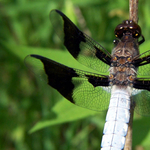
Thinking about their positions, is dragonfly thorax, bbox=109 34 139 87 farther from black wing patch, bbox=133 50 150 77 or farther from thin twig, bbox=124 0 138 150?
thin twig, bbox=124 0 138 150

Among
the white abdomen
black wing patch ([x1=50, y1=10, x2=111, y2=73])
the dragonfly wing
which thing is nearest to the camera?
the white abdomen

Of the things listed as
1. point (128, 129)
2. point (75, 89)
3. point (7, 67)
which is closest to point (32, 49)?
point (75, 89)

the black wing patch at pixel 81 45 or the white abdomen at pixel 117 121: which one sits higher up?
the black wing patch at pixel 81 45

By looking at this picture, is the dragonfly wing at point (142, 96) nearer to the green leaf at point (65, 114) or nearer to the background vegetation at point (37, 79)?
the green leaf at point (65, 114)

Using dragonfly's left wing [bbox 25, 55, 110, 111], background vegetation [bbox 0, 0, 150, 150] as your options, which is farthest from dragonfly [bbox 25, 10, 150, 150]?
background vegetation [bbox 0, 0, 150, 150]

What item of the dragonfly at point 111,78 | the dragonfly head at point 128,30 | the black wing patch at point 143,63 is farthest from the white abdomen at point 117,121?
the dragonfly head at point 128,30

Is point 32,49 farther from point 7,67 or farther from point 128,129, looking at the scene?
point 7,67

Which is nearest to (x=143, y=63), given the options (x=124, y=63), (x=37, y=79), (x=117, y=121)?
(x=124, y=63)
